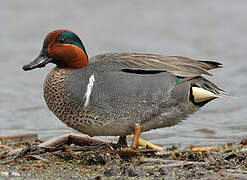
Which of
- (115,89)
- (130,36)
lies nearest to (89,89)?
(115,89)

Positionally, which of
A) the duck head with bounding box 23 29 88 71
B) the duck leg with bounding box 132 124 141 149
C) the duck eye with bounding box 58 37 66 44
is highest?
the duck eye with bounding box 58 37 66 44

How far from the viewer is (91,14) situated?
14633 millimetres

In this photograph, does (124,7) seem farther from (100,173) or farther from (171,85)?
(100,173)

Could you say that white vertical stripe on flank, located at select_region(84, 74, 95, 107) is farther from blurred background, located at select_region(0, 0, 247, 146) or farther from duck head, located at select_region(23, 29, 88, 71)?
blurred background, located at select_region(0, 0, 247, 146)

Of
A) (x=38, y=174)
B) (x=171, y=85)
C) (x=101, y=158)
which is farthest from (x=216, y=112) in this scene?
(x=38, y=174)

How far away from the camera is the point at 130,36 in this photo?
13.8m

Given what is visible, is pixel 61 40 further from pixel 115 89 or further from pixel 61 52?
pixel 115 89

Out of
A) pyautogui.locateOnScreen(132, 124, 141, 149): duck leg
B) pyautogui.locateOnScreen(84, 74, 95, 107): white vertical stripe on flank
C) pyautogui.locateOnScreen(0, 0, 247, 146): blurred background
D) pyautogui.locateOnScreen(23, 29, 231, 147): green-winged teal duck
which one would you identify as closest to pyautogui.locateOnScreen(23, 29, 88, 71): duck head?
pyautogui.locateOnScreen(23, 29, 231, 147): green-winged teal duck

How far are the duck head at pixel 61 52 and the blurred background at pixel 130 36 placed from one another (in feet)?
10.9

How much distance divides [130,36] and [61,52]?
8423 millimetres

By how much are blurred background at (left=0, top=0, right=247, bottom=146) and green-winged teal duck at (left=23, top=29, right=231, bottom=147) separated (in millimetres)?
3166

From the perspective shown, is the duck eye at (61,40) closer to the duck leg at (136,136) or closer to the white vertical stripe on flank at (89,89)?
the white vertical stripe on flank at (89,89)

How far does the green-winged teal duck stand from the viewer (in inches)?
207

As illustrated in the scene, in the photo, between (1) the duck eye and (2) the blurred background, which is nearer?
(1) the duck eye
